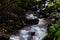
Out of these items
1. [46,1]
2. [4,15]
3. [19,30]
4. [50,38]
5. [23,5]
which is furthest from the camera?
[46,1]

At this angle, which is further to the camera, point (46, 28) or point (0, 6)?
point (0, 6)

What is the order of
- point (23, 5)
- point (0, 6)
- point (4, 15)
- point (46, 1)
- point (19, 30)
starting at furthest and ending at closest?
→ point (46, 1) → point (23, 5) → point (0, 6) → point (4, 15) → point (19, 30)

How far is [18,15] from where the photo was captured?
11.1 meters

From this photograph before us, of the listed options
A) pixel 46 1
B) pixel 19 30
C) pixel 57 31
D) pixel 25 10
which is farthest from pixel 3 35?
pixel 46 1

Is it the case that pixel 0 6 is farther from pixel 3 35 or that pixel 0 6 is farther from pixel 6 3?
pixel 3 35

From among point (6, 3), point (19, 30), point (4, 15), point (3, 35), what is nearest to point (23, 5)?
point (6, 3)

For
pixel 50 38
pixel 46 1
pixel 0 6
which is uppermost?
pixel 46 1

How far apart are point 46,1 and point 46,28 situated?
4.42m

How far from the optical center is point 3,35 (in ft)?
29.1

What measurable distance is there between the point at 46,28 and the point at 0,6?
349cm

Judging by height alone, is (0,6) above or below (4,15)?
above

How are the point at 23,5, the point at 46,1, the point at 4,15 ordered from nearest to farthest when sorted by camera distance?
the point at 4,15
the point at 23,5
the point at 46,1

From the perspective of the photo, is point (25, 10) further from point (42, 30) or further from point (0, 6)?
point (42, 30)

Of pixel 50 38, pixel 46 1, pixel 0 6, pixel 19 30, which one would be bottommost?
pixel 50 38
